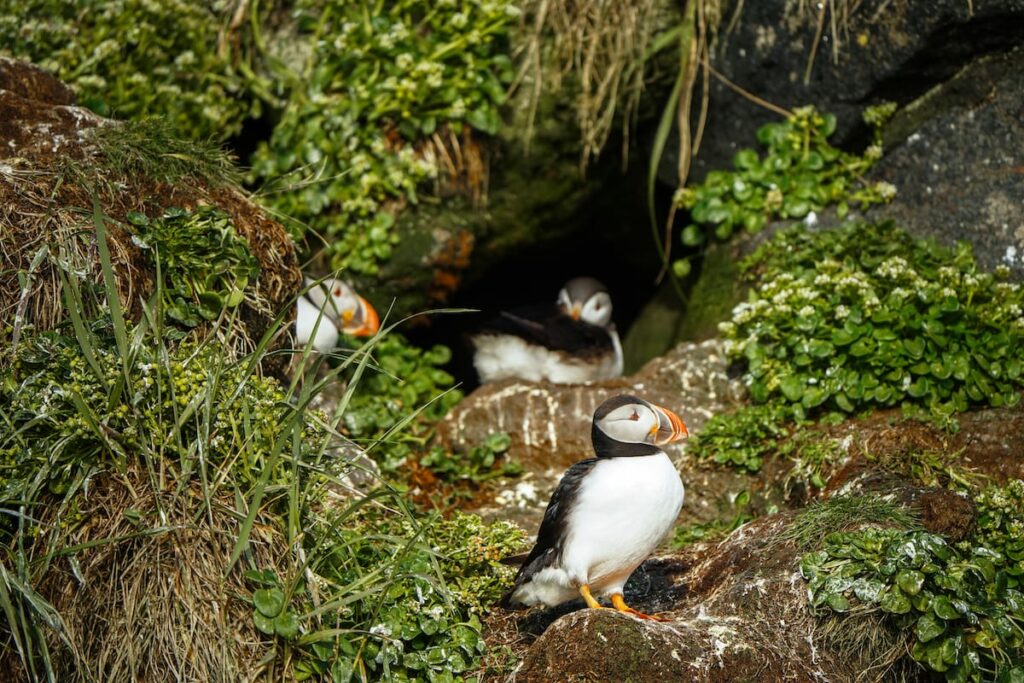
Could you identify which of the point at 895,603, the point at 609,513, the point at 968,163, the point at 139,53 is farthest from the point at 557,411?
the point at 139,53

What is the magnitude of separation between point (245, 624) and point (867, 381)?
114 inches

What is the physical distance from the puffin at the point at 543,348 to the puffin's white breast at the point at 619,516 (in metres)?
2.62

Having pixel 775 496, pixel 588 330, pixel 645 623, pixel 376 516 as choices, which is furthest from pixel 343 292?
pixel 645 623

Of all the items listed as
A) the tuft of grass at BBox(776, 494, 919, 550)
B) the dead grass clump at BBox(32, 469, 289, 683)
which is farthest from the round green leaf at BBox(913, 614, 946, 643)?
the dead grass clump at BBox(32, 469, 289, 683)

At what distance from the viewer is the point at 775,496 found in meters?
5.12

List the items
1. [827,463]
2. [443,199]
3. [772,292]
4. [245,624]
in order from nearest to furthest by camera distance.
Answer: [245,624]
[827,463]
[772,292]
[443,199]

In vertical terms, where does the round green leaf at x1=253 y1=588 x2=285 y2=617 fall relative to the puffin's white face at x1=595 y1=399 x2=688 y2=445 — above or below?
below

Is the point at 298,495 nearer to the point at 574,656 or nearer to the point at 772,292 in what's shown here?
the point at 574,656

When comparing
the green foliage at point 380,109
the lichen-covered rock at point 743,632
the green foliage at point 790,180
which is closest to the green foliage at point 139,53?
the green foliage at point 380,109

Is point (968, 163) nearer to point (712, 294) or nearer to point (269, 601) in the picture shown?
point (712, 294)

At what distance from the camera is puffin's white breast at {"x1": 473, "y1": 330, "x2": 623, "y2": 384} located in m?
6.67

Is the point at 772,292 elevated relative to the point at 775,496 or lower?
elevated

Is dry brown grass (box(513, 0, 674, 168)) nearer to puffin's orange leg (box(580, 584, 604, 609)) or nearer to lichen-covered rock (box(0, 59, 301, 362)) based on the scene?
lichen-covered rock (box(0, 59, 301, 362))

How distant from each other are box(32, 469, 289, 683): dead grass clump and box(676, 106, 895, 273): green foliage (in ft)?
11.9
